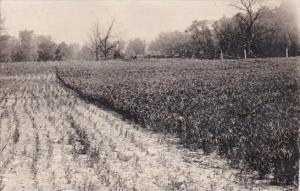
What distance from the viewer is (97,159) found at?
30.5ft

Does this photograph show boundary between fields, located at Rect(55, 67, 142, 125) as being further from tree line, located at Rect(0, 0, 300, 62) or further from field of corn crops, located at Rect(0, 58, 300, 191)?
tree line, located at Rect(0, 0, 300, 62)

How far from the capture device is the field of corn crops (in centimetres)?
797

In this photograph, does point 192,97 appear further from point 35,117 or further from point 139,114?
point 35,117

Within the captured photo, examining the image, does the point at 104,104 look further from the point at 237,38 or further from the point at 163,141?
the point at 237,38

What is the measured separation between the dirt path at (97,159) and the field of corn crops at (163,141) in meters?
0.02

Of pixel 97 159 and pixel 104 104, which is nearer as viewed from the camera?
pixel 97 159

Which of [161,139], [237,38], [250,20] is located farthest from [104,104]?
[237,38]

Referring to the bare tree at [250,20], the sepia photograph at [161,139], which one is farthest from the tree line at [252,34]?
the sepia photograph at [161,139]


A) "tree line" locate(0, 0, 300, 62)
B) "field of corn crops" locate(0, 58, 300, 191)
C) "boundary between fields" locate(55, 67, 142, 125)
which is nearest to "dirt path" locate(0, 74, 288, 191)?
"field of corn crops" locate(0, 58, 300, 191)

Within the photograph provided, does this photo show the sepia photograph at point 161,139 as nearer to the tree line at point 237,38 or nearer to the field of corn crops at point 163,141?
the field of corn crops at point 163,141

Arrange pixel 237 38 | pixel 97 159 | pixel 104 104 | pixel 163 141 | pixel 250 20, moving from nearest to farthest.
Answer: pixel 97 159
pixel 163 141
pixel 104 104
pixel 250 20
pixel 237 38

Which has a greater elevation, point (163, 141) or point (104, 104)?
point (104, 104)

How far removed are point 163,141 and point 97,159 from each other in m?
2.03

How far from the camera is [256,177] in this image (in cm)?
806
